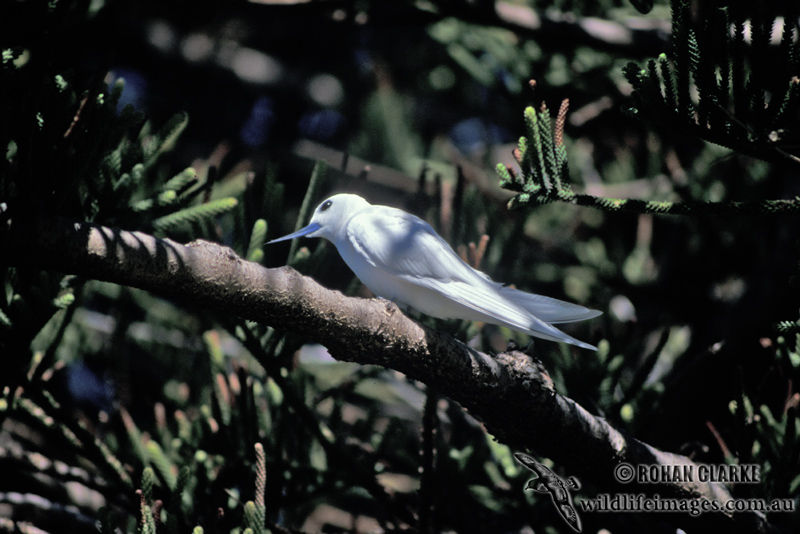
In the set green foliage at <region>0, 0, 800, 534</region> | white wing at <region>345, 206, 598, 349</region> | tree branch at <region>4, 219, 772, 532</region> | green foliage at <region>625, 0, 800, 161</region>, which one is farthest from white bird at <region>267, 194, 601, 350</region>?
green foliage at <region>625, 0, 800, 161</region>

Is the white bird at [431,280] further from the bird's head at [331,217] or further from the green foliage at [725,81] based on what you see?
the green foliage at [725,81]

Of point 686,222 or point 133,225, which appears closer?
point 133,225

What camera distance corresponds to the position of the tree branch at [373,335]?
1.85 metres

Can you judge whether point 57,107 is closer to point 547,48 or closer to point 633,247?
point 547,48

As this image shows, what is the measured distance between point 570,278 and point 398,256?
110 inches

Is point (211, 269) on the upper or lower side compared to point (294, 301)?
upper

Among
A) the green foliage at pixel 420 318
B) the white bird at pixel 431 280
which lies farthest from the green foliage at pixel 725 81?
the white bird at pixel 431 280

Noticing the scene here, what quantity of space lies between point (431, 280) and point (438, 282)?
0.03 meters

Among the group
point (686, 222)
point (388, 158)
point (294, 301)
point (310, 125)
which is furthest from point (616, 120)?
point (294, 301)

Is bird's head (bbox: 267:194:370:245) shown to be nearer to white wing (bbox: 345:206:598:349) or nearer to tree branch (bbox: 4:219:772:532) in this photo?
white wing (bbox: 345:206:598:349)

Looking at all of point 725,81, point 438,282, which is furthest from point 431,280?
point 725,81

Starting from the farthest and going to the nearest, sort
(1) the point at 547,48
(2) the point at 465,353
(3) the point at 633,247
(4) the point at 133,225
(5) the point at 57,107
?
1. (3) the point at 633,247
2. (1) the point at 547,48
3. (4) the point at 133,225
4. (2) the point at 465,353
5. (5) the point at 57,107

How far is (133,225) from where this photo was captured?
111 inches

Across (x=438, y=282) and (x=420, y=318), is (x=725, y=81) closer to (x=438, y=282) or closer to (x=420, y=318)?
(x=438, y=282)
